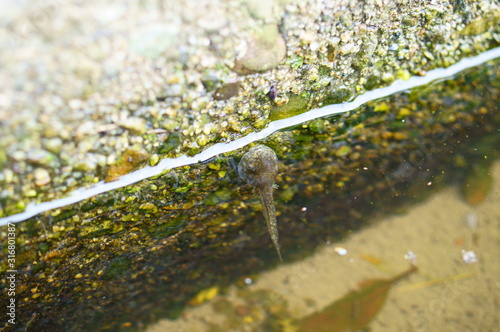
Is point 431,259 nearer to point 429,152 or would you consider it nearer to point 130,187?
point 429,152

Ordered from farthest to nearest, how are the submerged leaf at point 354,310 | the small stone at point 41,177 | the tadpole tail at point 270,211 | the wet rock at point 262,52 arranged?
the submerged leaf at point 354,310
the tadpole tail at point 270,211
the wet rock at point 262,52
the small stone at point 41,177

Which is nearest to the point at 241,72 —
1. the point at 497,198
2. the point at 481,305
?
the point at 497,198

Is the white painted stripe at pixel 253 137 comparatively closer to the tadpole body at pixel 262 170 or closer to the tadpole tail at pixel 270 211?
the tadpole body at pixel 262 170

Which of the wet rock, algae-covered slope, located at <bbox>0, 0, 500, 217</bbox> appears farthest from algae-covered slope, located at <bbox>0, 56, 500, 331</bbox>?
the wet rock

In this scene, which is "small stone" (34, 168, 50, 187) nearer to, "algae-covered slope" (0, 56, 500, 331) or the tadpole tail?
"algae-covered slope" (0, 56, 500, 331)

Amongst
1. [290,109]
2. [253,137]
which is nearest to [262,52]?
[290,109]

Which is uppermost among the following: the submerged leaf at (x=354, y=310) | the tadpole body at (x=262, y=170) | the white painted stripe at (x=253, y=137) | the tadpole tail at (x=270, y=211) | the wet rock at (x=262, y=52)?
the wet rock at (x=262, y=52)

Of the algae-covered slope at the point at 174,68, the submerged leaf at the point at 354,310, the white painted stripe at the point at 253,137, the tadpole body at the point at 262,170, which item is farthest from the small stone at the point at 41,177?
the submerged leaf at the point at 354,310
